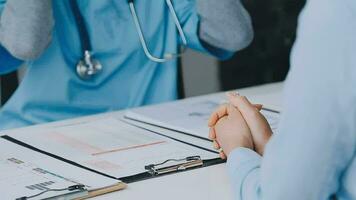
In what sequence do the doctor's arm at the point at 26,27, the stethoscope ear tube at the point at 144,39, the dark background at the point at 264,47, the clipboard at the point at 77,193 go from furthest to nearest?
the dark background at the point at 264,47 → the stethoscope ear tube at the point at 144,39 → the doctor's arm at the point at 26,27 → the clipboard at the point at 77,193

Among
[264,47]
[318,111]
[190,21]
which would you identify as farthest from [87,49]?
[264,47]

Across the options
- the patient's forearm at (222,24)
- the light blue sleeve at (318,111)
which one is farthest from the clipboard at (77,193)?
the patient's forearm at (222,24)

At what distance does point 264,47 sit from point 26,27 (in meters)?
1.55

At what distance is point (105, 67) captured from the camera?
162 cm

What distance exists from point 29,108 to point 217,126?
62 cm

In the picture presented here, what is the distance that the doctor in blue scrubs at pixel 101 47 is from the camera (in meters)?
1.51

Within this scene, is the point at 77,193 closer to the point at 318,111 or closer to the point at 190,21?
the point at 318,111

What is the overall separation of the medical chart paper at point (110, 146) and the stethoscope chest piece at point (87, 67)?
0.19m

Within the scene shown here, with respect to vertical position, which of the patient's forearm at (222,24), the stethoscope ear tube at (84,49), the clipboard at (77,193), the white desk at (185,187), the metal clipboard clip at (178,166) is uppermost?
the stethoscope ear tube at (84,49)

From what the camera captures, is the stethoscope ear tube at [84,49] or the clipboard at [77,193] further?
the stethoscope ear tube at [84,49]

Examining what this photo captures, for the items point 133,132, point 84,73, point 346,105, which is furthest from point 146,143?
point 346,105

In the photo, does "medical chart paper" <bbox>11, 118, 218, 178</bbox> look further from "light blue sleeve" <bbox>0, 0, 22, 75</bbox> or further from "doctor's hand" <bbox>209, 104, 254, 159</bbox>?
"light blue sleeve" <bbox>0, 0, 22, 75</bbox>

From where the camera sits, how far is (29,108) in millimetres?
→ 1585

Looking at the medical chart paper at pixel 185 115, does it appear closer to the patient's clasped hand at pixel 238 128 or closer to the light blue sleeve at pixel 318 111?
the patient's clasped hand at pixel 238 128
